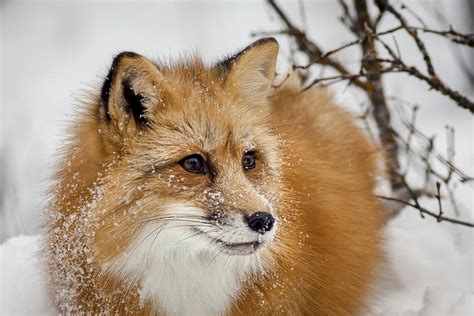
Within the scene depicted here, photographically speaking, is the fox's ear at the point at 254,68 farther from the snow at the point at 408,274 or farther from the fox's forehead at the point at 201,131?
the snow at the point at 408,274

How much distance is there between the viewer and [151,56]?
6441 millimetres

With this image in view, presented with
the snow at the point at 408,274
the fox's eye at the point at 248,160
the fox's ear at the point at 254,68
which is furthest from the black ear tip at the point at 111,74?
the snow at the point at 408,274

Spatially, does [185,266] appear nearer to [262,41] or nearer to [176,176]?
[176,176]

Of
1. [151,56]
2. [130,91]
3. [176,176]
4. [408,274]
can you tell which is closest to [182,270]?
[176,176]

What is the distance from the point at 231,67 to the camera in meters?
4.02

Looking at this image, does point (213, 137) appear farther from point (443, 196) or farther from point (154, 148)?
point (443, 196)

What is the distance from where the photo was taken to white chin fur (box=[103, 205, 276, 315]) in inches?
140

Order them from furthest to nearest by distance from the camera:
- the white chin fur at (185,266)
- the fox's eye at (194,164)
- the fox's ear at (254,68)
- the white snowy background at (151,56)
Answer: the white snowy background at (151,56) → the fox's ear at (254,68) → the fox's eye at (194,164) → the white chin fur at (185,266)

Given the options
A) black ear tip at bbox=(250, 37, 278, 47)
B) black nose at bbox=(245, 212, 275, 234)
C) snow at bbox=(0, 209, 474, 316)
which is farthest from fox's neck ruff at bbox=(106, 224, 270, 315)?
black ear tip at bbox=(250, 37, 278, 47)

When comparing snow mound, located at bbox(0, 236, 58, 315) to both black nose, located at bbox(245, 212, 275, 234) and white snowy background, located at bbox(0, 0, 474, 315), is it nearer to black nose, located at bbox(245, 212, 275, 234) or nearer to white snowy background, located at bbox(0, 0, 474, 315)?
white snowy background, located at bbox(0, 0, 474, 315)

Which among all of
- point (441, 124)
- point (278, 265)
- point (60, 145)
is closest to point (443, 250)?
→ point (278, 265)

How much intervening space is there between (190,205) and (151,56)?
125 inches

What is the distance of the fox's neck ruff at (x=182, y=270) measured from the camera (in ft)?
11.8

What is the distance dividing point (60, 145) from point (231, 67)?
1.11m
